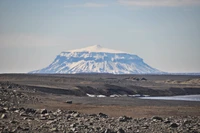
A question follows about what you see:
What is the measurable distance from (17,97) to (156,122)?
55.8ft

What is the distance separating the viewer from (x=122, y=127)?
27.4 m

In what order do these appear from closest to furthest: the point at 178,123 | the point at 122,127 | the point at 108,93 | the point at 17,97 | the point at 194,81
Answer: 1. the point at 122,127
2. the point at 178,123
3. the point at 17,97
4. the point at 108,93
5. the point at 194,81

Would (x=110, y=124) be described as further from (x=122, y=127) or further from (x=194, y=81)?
(x=194, y=81)

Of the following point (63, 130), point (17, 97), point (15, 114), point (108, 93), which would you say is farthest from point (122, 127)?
point (108, 93)

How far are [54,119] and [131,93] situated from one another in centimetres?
5335

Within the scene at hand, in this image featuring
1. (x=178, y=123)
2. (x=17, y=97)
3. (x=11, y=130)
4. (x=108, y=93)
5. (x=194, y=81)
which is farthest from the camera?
(x=194, y=81)

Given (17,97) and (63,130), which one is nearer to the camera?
(63,130)

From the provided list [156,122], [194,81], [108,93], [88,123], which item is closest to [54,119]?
[88,123]

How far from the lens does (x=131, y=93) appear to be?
267 feet

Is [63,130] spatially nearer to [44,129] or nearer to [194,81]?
[44,129]

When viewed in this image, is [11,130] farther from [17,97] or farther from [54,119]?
[17,97]

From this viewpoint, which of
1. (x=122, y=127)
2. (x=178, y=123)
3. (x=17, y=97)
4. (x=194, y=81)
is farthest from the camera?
(x=194, y=81)

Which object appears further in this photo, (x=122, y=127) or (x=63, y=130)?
(x=122, y=127)

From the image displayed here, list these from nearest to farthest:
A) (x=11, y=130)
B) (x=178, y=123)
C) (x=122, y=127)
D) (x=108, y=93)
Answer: (x=11, y=130) < (x=122, y=127) < (x=178, y=123) < (x=108, y=93)
